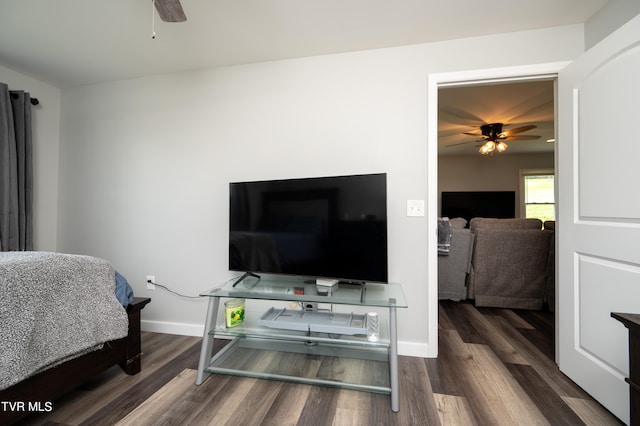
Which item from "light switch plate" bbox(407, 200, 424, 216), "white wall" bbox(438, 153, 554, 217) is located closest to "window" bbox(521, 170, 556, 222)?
"white wall" bbox(438, 153, 554, 217)

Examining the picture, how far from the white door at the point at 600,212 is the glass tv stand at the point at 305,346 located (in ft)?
3.40

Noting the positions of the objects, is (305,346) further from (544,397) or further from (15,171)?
(15,171)

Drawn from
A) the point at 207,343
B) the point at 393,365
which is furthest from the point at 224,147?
the point at 393,365

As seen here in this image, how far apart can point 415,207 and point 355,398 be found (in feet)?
4.26

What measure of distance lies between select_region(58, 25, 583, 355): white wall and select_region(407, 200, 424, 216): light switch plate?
1.6 inches

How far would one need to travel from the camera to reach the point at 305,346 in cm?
199

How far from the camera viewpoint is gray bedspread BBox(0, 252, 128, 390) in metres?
1.16

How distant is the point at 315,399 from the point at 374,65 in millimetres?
2299

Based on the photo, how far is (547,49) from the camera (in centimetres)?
186

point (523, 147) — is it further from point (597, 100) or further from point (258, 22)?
point (258, 22)

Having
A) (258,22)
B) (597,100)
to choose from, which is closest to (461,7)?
(597,100)

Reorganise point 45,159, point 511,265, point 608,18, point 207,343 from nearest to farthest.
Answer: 1. point 608,18
2. point 207,343
3. point 45,159
4. point 511,265

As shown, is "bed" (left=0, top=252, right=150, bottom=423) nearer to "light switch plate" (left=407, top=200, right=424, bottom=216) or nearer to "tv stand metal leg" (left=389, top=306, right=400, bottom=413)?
"tv stand metal leg" (left=389, top=306, right=400, bottom=413)

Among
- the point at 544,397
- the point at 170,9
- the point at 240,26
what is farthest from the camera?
the point at 240,26
